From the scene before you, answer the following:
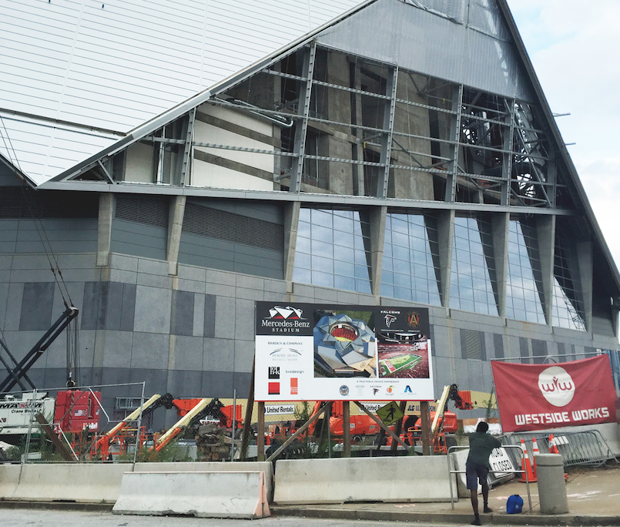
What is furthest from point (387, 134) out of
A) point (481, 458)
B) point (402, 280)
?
point (481, 458)

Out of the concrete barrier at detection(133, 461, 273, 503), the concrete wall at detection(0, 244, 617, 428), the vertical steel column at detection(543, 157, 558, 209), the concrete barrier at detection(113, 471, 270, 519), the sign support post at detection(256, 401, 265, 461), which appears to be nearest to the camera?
the concrete barrier at detection(113, 471, 270, 519)

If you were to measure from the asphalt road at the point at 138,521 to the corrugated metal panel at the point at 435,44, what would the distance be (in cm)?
2587

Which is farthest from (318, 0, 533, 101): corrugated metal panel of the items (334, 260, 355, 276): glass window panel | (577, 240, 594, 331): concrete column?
(577, 240, 594, 331): concrete column

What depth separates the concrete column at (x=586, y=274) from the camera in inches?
1847

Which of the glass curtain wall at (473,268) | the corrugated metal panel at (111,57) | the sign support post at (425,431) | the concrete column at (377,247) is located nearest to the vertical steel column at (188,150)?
the corrugated metal panel at (111,57)

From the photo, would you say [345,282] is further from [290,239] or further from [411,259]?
[411,259]

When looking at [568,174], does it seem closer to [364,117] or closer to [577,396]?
[364,117]

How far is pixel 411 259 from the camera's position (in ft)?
121

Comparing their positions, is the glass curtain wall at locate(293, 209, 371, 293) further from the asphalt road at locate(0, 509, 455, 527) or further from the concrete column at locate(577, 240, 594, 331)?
the concrete column at locate(577, 240, 594, 331)

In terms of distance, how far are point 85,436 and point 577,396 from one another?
43.7 ft

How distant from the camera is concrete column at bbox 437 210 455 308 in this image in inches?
1483

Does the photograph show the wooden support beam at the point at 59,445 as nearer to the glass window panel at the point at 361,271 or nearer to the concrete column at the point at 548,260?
the glass window panel at the point at 361,271

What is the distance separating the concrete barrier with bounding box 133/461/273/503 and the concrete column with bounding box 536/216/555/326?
118 feet

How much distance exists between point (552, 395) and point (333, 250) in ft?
68.6
